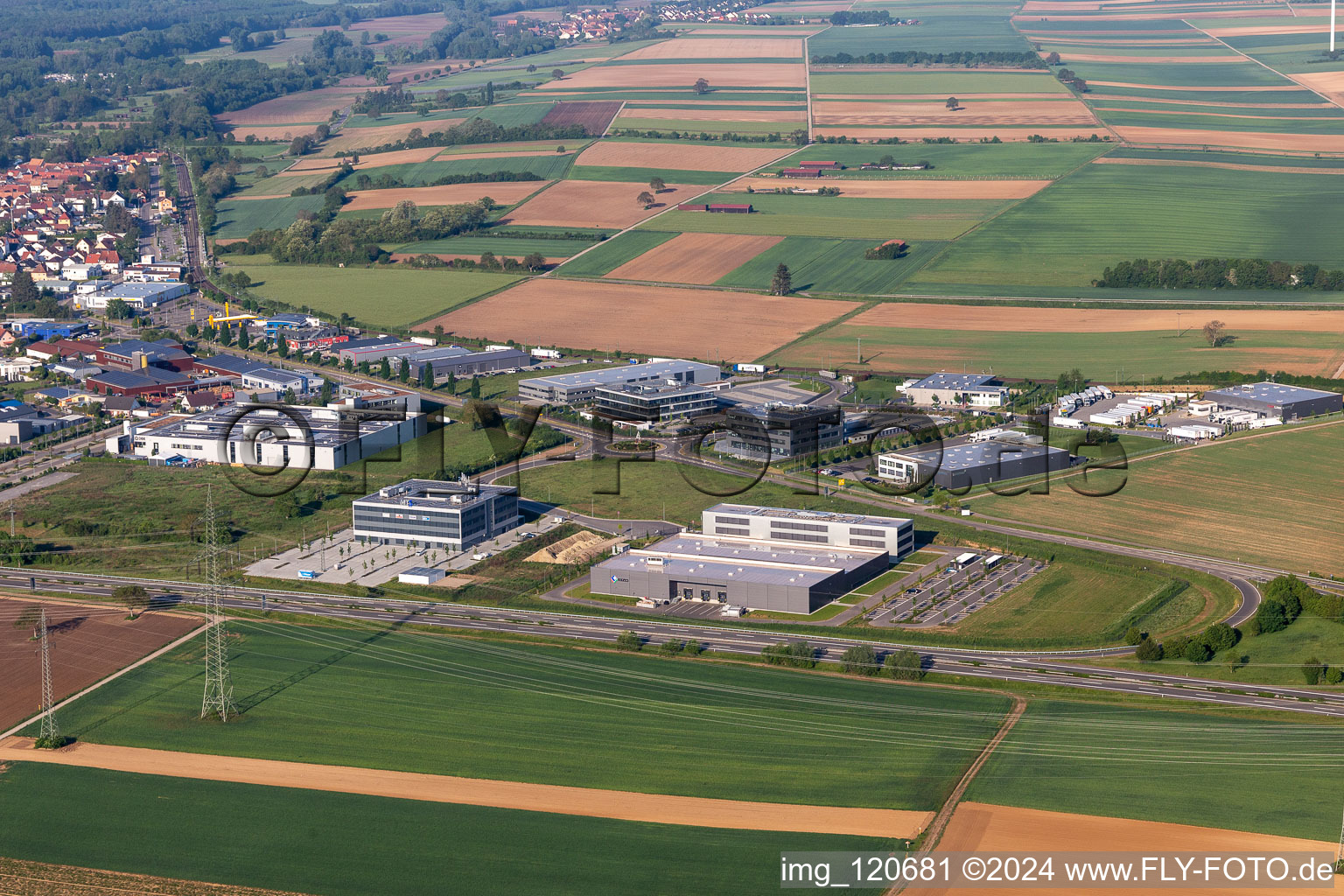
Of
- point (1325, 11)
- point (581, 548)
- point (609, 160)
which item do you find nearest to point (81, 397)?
point (581, 548)

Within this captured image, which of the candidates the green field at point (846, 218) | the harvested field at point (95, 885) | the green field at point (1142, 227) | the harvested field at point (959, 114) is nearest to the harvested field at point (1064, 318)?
the green field at point (1142, 227)

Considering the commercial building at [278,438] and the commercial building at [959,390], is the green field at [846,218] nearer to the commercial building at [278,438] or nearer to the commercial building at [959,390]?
the commercial building at [959,390]

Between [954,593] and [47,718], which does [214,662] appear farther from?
[954,593]

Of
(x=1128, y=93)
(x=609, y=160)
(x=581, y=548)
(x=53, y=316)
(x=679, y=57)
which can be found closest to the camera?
(x=581, y=548)

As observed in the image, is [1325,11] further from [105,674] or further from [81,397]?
[105,674]

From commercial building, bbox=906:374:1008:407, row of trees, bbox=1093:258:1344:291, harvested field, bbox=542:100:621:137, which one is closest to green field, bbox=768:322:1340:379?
commercial building, bbox=906:374:1008:407

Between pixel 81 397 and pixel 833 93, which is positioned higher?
pixel 833 93

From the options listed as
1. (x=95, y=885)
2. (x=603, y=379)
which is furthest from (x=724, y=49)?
(x=95, y=885)
